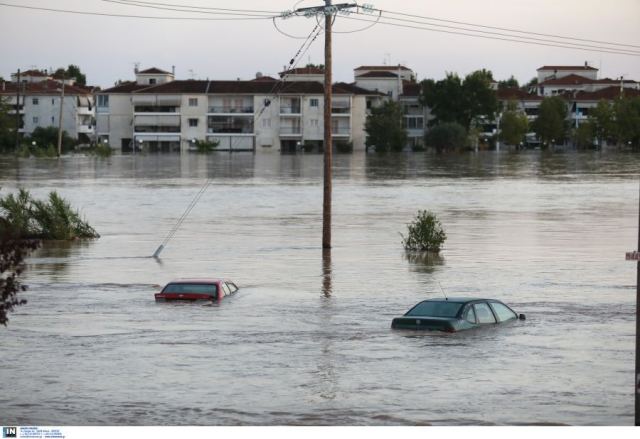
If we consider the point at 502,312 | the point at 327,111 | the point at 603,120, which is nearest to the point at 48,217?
the point at 327,111

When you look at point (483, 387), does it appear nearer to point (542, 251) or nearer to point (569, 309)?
point (569, 309)

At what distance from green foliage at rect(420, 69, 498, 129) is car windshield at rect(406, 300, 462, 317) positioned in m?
138

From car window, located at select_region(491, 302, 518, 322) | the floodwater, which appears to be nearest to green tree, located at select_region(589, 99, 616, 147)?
the floodwater

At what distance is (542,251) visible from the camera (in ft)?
137

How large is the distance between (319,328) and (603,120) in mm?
139706

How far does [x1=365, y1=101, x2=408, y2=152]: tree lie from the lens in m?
149

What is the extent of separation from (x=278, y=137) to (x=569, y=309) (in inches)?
4889

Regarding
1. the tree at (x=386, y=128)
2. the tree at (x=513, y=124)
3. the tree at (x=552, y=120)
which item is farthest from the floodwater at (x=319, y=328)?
the tree at (x=513, y=124)

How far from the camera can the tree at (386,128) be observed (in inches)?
5856

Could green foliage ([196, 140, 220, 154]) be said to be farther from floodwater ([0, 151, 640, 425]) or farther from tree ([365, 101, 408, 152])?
floodwater ([0, 151, 640, 425])

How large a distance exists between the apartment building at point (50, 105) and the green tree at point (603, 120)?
184 ft

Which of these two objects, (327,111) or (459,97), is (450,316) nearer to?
(327,111)

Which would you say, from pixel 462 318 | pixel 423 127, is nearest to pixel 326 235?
pixel 462 318

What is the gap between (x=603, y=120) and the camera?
161m
